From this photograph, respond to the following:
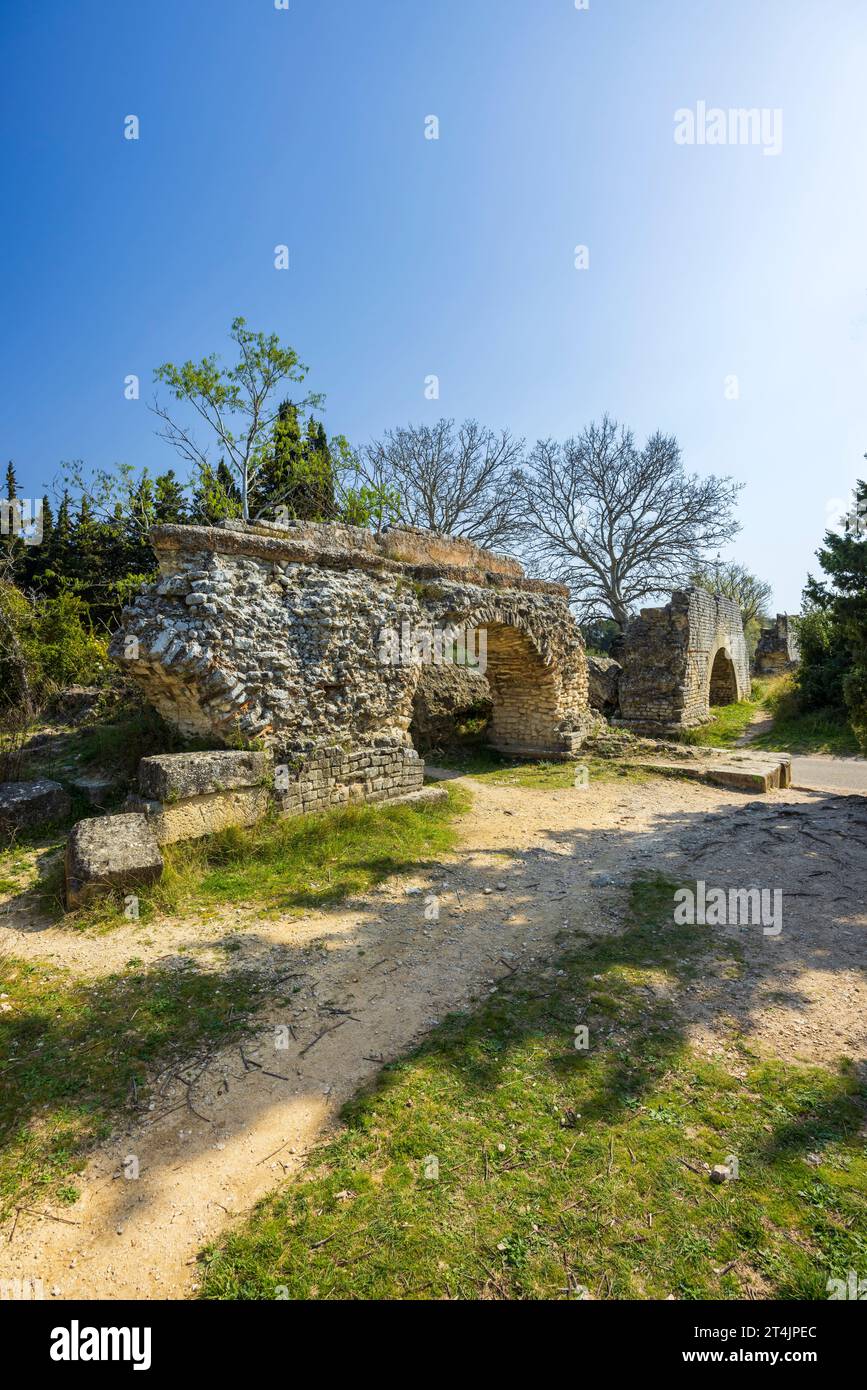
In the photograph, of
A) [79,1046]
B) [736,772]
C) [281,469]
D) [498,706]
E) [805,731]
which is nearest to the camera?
[79,1046]

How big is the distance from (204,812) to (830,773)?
10.5 meters

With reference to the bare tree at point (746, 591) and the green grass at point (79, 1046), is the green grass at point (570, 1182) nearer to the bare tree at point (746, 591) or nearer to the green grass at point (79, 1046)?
the green grass at point (79, 1046)

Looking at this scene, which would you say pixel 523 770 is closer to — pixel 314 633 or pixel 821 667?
pixel 314 633

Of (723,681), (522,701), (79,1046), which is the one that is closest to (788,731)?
(723,681)

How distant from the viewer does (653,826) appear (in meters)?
7.32

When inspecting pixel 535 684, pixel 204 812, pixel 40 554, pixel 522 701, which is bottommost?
pixel 204 812

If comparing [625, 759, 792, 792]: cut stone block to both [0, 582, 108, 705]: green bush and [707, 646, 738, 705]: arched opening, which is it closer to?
[707, 646, 738, 705]: arched opening

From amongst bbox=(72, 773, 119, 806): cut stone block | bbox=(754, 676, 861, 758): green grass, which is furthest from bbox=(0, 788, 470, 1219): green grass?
bbox=(754, 676, 861, 758): green grass

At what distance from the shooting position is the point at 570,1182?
7.52 feet

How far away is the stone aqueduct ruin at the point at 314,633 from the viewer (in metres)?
6.05

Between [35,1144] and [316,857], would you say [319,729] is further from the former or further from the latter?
[35,1144]

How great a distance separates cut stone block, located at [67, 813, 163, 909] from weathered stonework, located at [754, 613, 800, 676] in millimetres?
27192

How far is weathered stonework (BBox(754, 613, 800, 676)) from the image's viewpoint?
26422mm

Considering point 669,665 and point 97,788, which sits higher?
point 669,665
